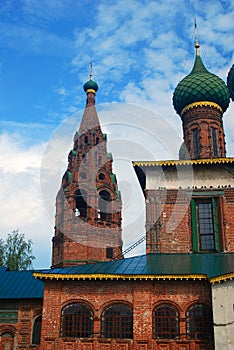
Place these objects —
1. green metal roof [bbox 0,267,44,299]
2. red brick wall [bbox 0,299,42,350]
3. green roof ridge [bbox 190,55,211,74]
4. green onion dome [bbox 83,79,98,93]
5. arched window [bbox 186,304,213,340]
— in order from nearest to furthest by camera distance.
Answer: arched window [bbox 186,304,213,340] → red brick wall [bbox 0,299,42,350] → green metal roof [bbox 0,267,44,299] → green roof ridge [bbox 190,55,211,74] → green onion dome [bbox 83,79,98,93]

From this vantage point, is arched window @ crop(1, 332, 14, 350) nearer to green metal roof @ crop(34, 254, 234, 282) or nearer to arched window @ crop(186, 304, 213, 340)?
green metal roof @ crop(34, 254, 234, 282)

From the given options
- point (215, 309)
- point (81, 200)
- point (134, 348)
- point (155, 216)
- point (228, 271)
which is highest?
point (81, 200)

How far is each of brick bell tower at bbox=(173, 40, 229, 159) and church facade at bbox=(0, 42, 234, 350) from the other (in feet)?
0.15

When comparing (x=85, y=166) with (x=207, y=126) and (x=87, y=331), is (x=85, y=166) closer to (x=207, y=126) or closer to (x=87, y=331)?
(x=207, y=126)

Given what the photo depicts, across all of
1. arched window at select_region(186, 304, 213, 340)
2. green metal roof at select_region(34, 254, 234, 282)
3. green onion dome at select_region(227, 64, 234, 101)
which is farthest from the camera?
green onion dome at select_region(227, 64, 234, 101)

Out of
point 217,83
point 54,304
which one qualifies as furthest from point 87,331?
point 217,83

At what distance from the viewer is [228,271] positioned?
1270cm

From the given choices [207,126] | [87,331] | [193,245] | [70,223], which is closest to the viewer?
[87,331]

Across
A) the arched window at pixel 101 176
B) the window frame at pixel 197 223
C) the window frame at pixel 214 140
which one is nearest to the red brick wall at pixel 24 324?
the window frame at pixel 197 223

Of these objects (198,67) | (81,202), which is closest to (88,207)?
(81,202)

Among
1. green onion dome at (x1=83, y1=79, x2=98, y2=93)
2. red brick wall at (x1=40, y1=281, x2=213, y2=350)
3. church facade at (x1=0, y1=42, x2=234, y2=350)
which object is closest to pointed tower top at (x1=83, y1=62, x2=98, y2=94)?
green onion dome at (x1=83, y1=79, x2=98, y2=93)

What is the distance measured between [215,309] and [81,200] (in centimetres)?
1613

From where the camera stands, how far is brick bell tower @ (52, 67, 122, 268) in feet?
85.2

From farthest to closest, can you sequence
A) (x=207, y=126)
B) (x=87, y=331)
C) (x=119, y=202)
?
(x=119, y=202)
(x=207, y=126)
(x=87, y=331)
